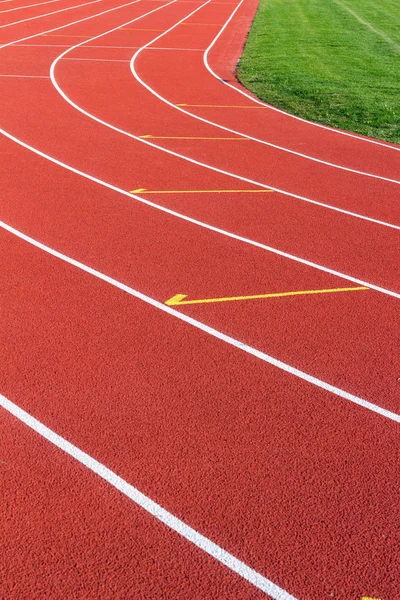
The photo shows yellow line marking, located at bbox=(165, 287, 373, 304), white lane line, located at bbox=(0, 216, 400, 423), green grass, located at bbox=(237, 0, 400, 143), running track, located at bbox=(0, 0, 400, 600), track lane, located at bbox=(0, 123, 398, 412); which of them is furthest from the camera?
green grass, located at bbox=(237, 0, 400, 143)

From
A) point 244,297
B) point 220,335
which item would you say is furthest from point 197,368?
point 244,297

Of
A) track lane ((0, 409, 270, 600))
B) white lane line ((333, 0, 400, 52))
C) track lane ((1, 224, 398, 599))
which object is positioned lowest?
white lane line ((333, 0, 400, 52))

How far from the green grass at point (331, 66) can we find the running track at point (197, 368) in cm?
245

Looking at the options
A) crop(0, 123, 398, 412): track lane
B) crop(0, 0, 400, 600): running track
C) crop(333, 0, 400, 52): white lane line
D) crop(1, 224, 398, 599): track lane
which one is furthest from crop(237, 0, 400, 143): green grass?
crop(1, 224, 398, 599): track lane

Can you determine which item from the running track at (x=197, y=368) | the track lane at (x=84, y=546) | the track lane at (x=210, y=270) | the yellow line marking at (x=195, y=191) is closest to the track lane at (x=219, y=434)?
the running track at (x=197, y=368)

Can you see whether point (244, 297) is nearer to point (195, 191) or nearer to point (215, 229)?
point (215, 229)

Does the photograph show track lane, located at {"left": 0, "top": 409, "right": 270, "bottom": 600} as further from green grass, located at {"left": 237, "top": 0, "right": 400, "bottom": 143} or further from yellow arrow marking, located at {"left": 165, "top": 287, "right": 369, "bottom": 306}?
green grass, located at {"left": 237, "top": 0, "right": 400, "bottom": 143}

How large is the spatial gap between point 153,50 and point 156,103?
7.50 meters

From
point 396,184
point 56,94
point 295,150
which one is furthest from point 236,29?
point 396,184

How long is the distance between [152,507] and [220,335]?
2195 millimetres

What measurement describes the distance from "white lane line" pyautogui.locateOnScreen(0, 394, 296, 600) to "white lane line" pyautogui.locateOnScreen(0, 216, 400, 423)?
171cm

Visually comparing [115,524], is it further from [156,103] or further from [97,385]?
[156,103]

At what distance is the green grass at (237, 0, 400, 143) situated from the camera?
14.8m

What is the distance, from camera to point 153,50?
21.9 metres
